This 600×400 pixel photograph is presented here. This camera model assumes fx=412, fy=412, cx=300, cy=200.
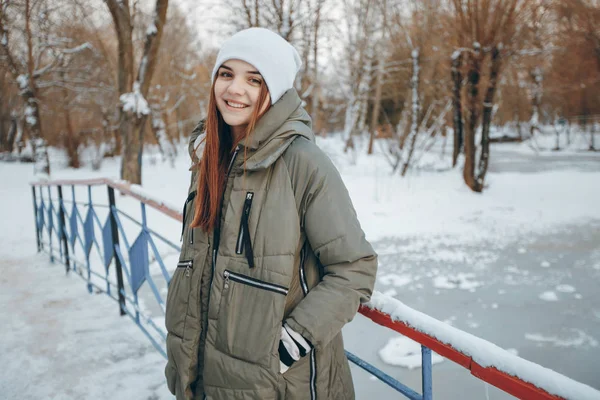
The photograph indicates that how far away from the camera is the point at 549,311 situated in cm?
399

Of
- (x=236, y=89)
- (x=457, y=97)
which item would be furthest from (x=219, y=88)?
(x=457, y=97)

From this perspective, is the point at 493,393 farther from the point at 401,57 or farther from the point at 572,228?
the point at 401,57

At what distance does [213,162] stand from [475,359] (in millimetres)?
876

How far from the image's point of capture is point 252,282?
41.8 inches

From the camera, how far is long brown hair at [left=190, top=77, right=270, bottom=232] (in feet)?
3.92

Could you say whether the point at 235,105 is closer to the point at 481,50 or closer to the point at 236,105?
the point at 236,105

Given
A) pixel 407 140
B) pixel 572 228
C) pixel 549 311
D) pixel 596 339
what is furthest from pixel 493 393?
pixel 407 140

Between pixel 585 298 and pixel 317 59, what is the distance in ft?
38.6

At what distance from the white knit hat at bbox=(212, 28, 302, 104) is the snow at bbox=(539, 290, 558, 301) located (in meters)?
4.22

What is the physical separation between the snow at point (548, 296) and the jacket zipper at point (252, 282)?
4.20 meters

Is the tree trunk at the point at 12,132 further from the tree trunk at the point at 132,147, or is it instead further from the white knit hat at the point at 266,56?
the white knit hat at the point at 266,56

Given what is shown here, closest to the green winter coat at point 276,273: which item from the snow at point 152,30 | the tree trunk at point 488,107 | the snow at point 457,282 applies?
the snow at point 457,282

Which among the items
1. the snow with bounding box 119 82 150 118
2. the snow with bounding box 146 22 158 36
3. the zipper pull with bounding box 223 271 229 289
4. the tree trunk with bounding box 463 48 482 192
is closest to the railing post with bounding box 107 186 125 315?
the zipper pull with bounding box 223 271 229 289

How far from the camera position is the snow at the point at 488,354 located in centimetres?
77
